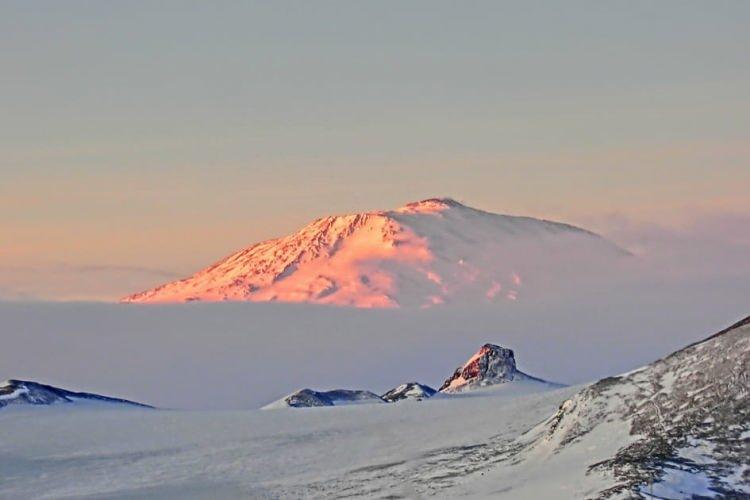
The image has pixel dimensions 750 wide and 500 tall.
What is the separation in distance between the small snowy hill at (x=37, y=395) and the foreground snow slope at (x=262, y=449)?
2804 cm

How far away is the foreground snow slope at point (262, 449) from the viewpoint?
101500mm

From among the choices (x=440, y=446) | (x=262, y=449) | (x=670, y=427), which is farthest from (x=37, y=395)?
(x=670, y=427)

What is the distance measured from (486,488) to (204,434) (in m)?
50.9

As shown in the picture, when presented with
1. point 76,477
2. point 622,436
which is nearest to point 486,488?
point 622,436

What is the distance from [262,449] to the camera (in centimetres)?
12044

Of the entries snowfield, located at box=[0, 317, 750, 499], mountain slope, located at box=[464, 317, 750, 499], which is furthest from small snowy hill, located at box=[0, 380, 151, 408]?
mountain slope, located at box=[464, 317, 750, 499]

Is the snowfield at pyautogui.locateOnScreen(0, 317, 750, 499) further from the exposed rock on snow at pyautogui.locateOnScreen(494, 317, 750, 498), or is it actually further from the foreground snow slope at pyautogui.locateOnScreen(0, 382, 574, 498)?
the foreground snow slope at pyautogui.locateOnScreen(0, 382, 574, 498)

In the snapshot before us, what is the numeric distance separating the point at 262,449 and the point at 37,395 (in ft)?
236

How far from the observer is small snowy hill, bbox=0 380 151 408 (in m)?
180

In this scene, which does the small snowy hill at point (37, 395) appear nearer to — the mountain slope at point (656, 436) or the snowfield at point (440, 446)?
the snowfield at point (440, 446)

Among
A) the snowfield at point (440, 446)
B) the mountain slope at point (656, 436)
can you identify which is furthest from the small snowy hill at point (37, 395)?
the mountain slope at point (656, 436)

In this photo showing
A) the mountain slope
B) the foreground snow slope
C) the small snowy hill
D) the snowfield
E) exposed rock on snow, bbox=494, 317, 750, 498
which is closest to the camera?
exposed rock on snow, bbox=494, 317, 750, 498

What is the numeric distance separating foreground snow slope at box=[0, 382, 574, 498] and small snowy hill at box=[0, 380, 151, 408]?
28.0m

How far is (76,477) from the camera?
115062 millimetres
